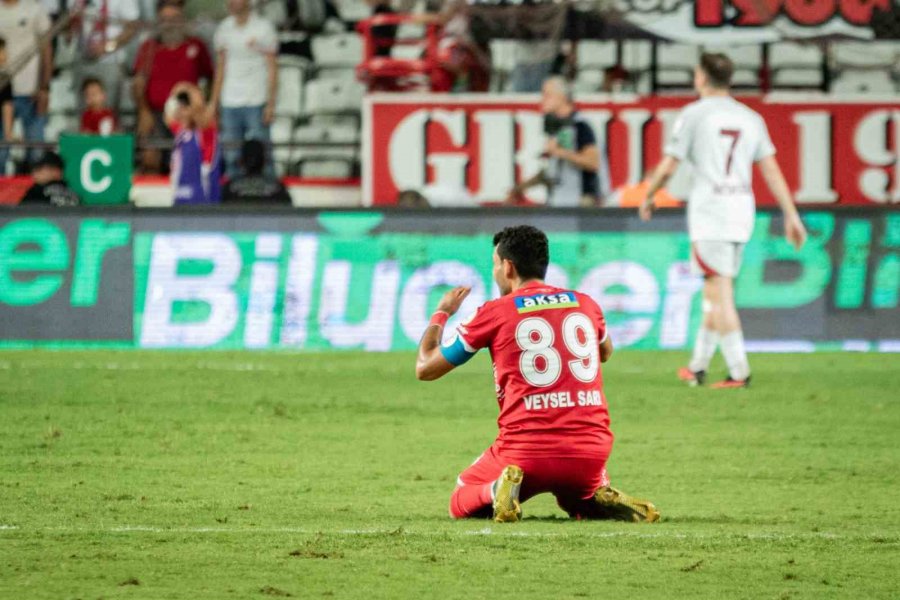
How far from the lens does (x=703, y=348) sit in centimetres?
1259

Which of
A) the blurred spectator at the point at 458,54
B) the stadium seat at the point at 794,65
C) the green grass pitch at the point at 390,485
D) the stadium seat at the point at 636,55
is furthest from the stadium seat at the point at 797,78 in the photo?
the green grass pitch at the point at 390,485

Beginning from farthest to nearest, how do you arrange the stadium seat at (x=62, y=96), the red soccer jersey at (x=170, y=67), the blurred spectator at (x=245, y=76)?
the stadium seat at (x=62, y=96), the red soccer jersey at (x=170, y=67), the blurred spectator at (x=245, y=76)

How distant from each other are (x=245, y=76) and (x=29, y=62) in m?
2.75

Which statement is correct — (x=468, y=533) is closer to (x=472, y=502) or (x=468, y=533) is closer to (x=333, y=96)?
(x=472, y=502)

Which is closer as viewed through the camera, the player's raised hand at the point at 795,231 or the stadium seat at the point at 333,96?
the player's raised hand at the point at 795,231

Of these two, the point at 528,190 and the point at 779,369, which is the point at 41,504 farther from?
the point at 528,190

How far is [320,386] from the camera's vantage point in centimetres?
1260

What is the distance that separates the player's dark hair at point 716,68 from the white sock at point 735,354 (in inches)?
70.3

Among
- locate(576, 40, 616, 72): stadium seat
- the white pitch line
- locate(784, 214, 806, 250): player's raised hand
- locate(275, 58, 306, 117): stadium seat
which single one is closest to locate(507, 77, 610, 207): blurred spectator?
locate(576, 40, 616, 72): stadium seat

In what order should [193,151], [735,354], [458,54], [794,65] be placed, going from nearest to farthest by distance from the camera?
[735,354] < [193,151] < [458,54] < [794,65]

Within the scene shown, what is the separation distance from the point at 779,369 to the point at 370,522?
7.48 metres

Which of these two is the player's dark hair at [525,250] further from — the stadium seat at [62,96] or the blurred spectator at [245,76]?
the stadium seat at [62,96]

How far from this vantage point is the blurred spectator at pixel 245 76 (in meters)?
20.2

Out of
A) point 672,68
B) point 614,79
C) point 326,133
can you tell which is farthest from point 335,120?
point 672,68
